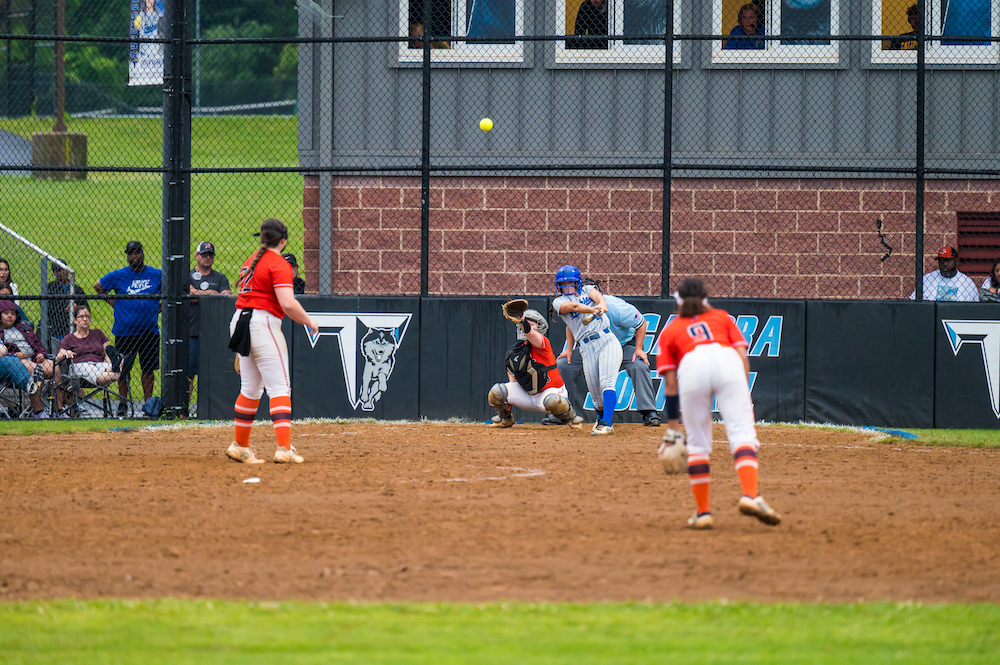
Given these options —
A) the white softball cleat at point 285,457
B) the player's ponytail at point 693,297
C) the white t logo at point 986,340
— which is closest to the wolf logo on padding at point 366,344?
the white softball cleat at point 285,457

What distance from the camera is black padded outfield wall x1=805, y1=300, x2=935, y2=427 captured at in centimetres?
1273

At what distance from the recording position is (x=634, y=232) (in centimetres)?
1498

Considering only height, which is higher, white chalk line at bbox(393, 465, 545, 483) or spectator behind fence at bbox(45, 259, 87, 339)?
spectator behind fence at bbox(45, 259, 87, 339)

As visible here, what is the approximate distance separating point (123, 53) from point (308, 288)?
1093cm

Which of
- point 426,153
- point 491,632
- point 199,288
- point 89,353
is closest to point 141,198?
point 199,288

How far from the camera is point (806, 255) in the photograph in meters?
14.8

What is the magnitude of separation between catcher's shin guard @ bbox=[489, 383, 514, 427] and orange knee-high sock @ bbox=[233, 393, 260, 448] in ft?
11.3

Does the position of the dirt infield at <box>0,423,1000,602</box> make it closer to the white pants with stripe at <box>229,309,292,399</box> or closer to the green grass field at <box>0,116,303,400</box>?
the white pants with stripe at <box>229,309,292,399</box>

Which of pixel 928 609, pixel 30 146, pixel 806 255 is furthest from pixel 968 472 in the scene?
pixel 30 146

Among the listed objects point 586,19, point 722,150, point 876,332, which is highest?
point 586,19

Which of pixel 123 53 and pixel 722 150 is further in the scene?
pixel 123 53

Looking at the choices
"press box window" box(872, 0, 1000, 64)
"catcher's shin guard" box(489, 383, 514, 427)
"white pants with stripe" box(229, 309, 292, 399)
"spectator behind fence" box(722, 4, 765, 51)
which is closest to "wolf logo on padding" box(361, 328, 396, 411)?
"catcher's shin guard" box(489, 383, 514, 427)

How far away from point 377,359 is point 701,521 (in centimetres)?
688

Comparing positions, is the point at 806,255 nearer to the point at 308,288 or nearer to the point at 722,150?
the point at 722,150
